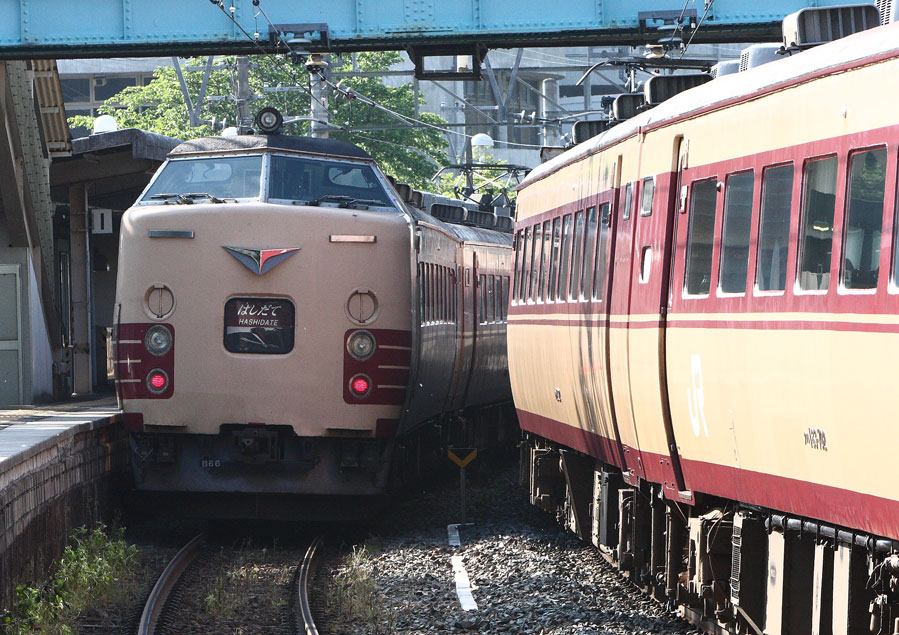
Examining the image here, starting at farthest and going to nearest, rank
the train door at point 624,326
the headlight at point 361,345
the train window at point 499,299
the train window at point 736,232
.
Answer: the train window at point 499,299, the headlight at point 361,345, the train door at point 624,326, the train window at point 736,232

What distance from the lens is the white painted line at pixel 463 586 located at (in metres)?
11.0

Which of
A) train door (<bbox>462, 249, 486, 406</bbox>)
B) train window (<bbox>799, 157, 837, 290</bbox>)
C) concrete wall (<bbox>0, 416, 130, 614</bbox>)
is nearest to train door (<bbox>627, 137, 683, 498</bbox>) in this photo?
train window (<bbox>799, 157, 837, 290</bbox>)

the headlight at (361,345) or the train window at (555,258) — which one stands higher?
the train window at (555,258)

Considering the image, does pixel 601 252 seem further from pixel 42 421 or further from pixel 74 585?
pixel 42 421

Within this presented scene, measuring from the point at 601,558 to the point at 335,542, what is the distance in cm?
306

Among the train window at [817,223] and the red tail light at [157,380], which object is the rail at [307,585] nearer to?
the red tail light at [157,380]

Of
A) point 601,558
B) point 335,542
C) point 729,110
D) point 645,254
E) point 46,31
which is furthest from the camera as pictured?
point 46,31

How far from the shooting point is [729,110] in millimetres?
8125

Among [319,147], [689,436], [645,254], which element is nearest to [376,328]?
[319,147]

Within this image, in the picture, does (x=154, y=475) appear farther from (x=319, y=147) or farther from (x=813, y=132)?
(x=813, y=132)

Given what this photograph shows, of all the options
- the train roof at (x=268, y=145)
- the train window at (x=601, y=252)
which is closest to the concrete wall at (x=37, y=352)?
the train roof at (x=268, y=145)

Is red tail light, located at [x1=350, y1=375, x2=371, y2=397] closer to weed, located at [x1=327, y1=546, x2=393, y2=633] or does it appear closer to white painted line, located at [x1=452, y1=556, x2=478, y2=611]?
weed, located at [x1=327, y1=546, x2=393, y2=633]

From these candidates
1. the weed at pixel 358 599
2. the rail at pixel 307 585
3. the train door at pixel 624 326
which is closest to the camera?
the train door at pixel 624 326

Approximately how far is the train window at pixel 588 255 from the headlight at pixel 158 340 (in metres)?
4.21
